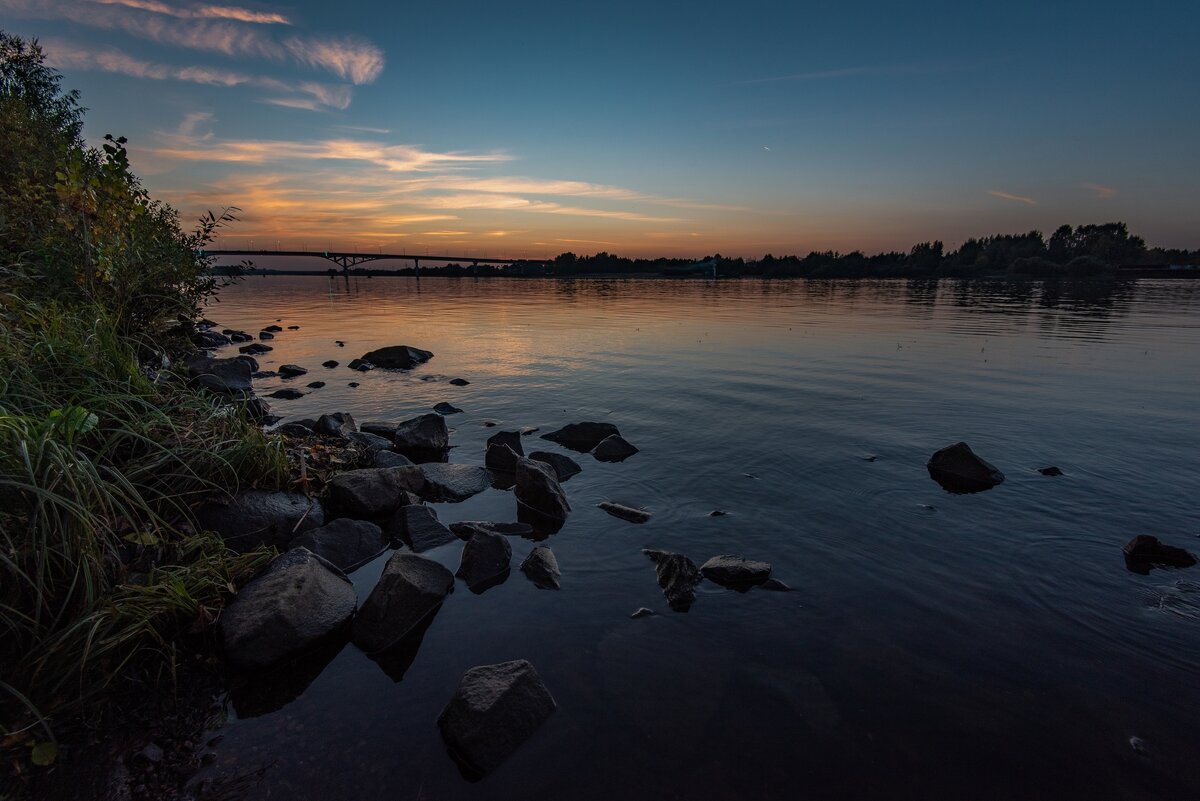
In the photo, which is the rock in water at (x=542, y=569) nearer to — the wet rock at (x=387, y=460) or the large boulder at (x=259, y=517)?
the large boulder at (x=259, y=517)

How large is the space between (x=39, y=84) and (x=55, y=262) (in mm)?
51527

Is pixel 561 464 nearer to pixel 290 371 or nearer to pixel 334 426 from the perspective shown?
pixel 334 426

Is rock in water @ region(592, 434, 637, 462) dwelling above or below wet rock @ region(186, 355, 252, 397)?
below

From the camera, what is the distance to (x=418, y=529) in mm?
8000

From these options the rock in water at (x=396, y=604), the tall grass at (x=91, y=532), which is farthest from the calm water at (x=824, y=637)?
the tall grass at (x=91, y=532)

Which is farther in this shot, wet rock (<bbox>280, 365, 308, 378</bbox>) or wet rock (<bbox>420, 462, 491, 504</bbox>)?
wet rock (<bbox>280, 365, 308, 378</bbox>)

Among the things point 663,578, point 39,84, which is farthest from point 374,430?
point 39,84

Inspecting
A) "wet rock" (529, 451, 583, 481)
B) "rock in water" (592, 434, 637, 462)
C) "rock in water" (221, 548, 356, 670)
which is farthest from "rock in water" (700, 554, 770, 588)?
"rock in water" (592, 434, 637, 462)

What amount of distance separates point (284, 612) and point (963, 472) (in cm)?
1147

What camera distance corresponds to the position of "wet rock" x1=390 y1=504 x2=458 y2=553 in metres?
7.85

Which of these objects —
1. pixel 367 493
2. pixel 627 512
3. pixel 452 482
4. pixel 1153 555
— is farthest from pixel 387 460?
pixel 1153 555

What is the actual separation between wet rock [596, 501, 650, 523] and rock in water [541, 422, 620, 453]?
11.2 feet

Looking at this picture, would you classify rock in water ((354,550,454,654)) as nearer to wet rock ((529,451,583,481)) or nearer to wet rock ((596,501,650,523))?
wet rock ((596,501,650,523))

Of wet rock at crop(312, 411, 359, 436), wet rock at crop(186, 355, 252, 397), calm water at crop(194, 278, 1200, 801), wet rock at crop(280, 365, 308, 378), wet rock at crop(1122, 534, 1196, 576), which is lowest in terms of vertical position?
calm water at crop(194, 278, 1200, 801)
